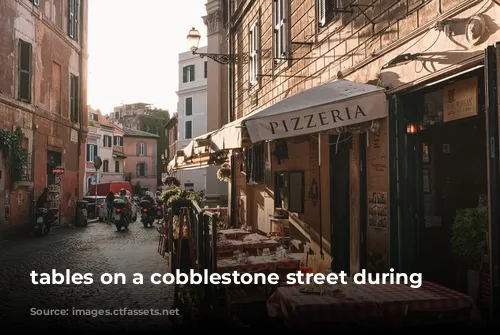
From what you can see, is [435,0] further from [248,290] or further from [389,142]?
[248,290]

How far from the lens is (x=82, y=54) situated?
23703mm

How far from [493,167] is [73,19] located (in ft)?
71.3

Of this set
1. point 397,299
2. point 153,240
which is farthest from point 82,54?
point 397,299

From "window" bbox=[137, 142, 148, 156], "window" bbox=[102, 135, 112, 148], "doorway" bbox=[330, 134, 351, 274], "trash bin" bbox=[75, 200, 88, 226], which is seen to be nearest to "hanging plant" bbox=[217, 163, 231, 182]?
"doorway" bbox=[330, 134, 351, 274]

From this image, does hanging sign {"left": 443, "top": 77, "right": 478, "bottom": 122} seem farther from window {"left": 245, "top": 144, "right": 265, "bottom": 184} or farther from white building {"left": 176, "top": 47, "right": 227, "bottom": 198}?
white building {"left": 176, "top": 47, "right": 227, "bottom": 198}

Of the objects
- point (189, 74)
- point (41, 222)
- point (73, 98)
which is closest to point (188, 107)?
point (189, 74)

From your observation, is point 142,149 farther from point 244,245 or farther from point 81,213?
point 244,245

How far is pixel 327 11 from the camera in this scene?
28.7ft

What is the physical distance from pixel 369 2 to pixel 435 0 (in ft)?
5.62

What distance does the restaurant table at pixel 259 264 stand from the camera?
6221 millimetres

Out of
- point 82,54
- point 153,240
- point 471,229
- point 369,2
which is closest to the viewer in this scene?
point 471,229

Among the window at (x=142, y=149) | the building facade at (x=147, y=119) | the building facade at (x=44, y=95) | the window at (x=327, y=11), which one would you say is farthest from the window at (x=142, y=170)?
the window at (x=327, y=11)

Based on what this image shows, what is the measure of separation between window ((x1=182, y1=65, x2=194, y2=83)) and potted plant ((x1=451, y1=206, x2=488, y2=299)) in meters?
46.6

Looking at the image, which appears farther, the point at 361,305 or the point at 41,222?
the point at 41,222
